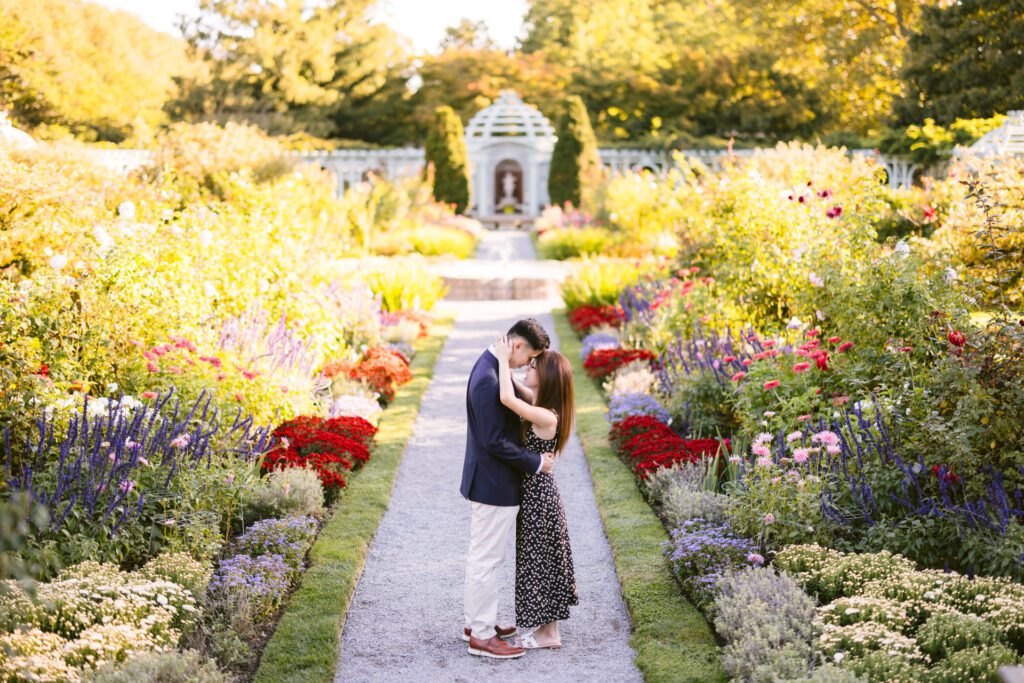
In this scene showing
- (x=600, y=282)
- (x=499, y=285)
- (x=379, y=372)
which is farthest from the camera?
(x=499, y=285)

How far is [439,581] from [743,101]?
29714 millimetres

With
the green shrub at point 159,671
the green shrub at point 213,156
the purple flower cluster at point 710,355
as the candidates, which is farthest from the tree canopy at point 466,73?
the green shrub at point 159,671

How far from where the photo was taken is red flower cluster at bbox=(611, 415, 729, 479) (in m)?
6.17

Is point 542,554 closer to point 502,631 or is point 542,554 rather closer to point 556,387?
point 502,631

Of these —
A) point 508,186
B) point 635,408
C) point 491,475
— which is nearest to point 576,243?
point 635,408

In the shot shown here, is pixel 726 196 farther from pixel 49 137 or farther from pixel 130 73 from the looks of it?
pixel 130 73

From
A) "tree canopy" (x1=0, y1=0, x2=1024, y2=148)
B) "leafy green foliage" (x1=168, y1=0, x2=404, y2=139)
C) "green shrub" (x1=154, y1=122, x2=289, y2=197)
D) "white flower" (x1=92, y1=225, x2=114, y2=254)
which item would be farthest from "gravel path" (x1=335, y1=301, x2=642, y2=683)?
"leafy green foliage" (x1=168, y1=0, x2=404, y2=139)

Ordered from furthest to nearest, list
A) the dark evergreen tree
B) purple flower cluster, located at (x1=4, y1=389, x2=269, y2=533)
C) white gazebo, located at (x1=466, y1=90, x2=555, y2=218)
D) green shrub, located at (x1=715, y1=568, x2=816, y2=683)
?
white gazebo, located at (x1=466, y1=90, x2=555, y2=218) < the dark evergreen tree < purple flower cluster, located at (x1=4, y1=389, x2=269, y2=533) < green shrub, located at (x1=715, y1=568, x2=816, y2=683)

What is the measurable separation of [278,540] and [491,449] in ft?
4.52

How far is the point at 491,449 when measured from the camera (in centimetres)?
410

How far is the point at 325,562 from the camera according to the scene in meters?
5.00

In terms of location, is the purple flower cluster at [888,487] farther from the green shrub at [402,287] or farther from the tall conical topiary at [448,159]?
→ the tall conical topiary at [448,159]

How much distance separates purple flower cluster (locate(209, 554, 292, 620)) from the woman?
1.10 m

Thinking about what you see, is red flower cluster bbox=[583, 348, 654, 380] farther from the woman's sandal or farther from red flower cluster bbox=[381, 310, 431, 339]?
the woman's sandal
